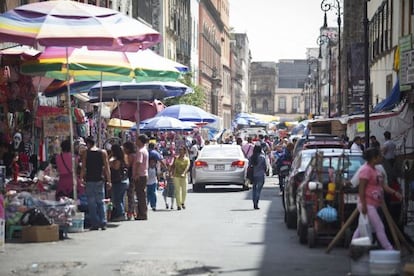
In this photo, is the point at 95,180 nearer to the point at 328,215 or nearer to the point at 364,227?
the point at 328,215

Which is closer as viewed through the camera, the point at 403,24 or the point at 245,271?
the point at 245,271

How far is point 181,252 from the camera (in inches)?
548

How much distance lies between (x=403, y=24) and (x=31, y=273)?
75.3 ft

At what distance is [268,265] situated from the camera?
12633 mm

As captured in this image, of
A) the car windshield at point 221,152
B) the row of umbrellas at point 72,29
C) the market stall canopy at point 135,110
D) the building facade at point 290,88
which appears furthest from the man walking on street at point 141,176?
the building facade at point 290,88

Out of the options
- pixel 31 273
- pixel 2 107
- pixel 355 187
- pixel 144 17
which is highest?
pixel 144 17

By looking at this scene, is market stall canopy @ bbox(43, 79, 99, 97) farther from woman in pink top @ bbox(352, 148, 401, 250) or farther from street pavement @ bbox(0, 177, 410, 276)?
woman in pink top @ bbox(352, 148, 401, 250)

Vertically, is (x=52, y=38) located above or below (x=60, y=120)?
above

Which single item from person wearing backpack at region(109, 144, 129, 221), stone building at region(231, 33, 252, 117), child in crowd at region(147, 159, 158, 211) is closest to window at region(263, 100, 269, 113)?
stone building at region(231, 33, 252, 117)

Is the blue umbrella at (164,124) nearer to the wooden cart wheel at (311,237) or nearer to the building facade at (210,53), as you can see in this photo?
the wooden cart wheel at (311,237)

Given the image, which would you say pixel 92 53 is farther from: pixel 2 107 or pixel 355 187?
pixel 355 187

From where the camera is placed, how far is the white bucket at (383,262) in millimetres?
8883

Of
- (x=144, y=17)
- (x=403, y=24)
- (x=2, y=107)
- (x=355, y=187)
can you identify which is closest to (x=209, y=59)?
(x=144, y=17)

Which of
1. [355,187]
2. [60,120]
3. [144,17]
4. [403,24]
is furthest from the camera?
[144,17]
